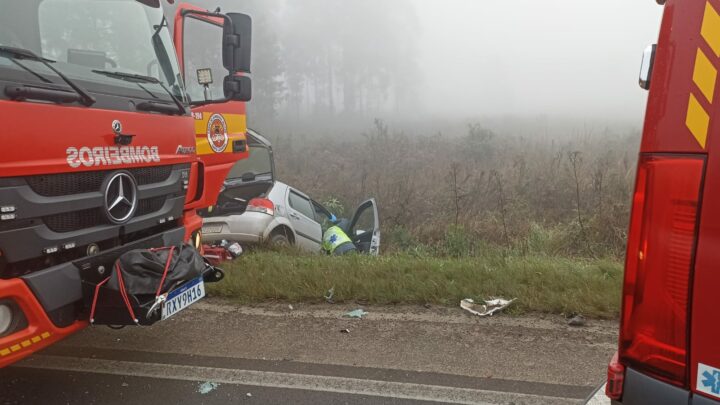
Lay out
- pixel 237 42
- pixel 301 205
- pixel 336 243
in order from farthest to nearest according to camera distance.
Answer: pixel 301 205 < pixel 336 243 < pixel 237 42

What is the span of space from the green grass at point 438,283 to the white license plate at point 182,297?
3.78 feet

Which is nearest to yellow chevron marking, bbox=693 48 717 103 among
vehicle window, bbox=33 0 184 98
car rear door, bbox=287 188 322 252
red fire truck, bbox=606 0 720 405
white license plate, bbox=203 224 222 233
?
red fire truck, bbox=606 0 720 405

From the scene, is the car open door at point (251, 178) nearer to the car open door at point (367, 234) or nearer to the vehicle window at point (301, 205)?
the vehicle window at point (301, 205)

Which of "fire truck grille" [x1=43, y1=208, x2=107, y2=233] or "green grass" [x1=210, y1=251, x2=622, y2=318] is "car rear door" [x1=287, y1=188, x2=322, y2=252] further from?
"fire truck grille" [x1=43, y1=208, x2=107, y2=233]

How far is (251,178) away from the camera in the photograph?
8.97 meters

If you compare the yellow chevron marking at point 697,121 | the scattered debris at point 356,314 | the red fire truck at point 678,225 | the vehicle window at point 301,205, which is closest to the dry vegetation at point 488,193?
the vehicle window at point 301,205

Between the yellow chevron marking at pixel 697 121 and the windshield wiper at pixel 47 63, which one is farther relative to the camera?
the windshield wiper at pixel 47 63

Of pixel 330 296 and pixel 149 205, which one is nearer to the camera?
pixel 149 205

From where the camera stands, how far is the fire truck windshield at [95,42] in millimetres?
2543

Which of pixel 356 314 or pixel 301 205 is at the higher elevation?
pixel 301 205

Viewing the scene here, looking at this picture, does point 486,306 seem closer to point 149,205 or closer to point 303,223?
point 149,205

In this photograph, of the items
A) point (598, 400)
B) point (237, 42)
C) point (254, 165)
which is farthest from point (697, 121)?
point (254, 165)

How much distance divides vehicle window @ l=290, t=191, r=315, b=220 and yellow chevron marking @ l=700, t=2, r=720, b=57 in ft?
24.4

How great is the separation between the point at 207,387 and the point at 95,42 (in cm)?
224
